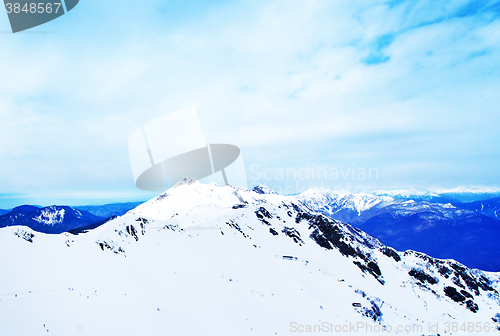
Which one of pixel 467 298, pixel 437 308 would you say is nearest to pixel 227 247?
pixel 437 308

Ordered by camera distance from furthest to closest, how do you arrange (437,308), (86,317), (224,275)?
(437,308), (224,275), (86,317)

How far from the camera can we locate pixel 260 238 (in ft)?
249

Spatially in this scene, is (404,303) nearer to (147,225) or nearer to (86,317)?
(147,225)

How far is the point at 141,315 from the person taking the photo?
23.1 metres

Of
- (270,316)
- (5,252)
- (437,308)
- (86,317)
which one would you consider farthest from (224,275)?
(437,308)

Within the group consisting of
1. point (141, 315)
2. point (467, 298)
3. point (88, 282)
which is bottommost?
point (467, 298)

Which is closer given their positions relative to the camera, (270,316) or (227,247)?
(270,316)

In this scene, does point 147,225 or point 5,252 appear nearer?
point 5,252

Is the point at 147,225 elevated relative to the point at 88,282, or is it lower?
elevated

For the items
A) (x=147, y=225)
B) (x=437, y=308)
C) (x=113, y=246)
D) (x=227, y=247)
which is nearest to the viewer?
(x=113, y=246)

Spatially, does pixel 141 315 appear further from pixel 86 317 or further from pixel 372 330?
pixel 372 330

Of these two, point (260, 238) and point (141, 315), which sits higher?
point (260, 238)

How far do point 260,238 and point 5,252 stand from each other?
60761 millimetres

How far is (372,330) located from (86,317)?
3788 cm
